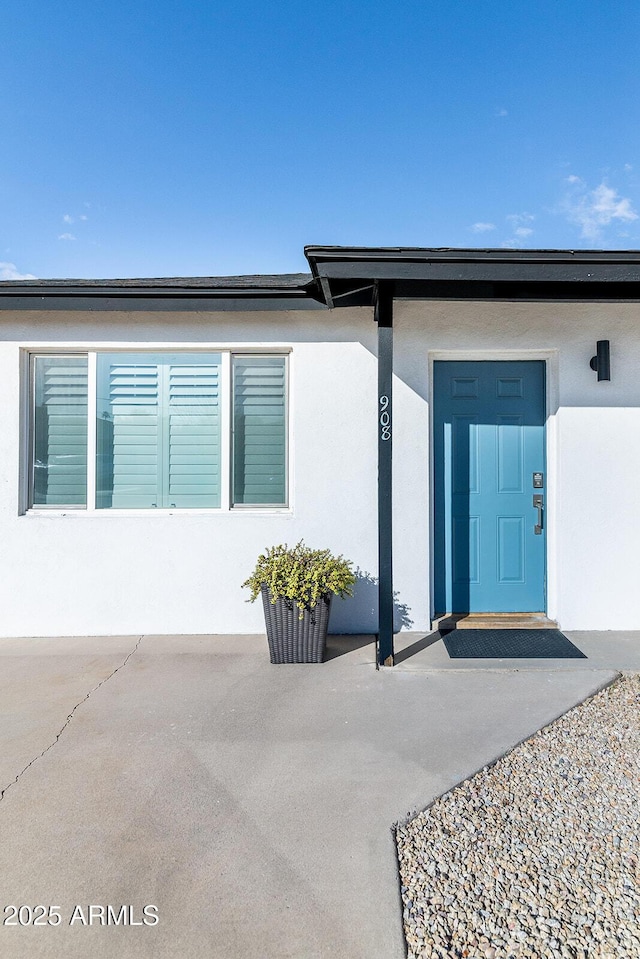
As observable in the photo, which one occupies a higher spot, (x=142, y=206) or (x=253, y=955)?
(x=142, y=206)

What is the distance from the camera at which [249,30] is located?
20.6ft

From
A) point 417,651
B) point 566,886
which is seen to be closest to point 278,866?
point 566,886

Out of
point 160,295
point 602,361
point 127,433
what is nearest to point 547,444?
point 602,361

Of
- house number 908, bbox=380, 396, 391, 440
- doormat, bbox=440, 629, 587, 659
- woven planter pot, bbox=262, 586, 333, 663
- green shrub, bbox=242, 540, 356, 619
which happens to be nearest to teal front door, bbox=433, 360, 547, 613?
doormat, bbox=440, 629, 587, 659

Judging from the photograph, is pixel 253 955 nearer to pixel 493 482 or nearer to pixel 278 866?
pixel 278 866

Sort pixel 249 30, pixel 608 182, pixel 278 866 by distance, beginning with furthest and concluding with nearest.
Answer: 1. pixel 608 182
2. pixel 249 30
3. pixel 278 866

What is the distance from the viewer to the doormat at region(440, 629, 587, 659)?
11.8 ft

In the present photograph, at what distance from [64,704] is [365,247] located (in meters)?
3.45

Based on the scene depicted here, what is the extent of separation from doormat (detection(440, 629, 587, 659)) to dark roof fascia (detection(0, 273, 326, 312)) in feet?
9.64

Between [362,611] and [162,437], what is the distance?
2327mm

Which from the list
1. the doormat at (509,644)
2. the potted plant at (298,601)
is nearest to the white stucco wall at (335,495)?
the doormat at (509,644)

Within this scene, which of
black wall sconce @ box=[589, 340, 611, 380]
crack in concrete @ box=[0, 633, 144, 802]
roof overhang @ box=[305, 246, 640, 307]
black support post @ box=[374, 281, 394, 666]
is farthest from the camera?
black wall sconce @ box=[589, 340, 611, 380]

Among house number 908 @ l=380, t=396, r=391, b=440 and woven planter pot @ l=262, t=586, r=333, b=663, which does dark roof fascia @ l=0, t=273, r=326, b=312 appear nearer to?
house number 908 @ l=380, t=396, r=391, b=440

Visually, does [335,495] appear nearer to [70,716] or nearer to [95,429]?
[95,429]
